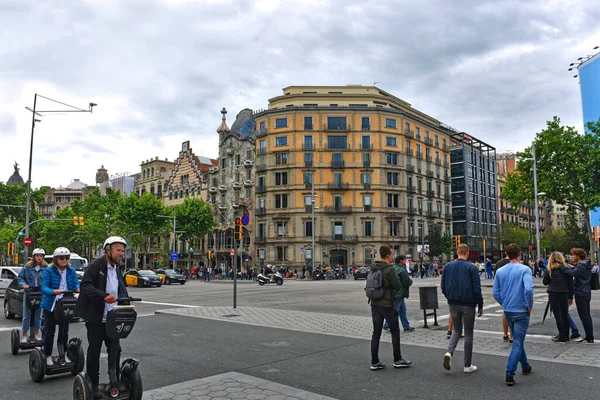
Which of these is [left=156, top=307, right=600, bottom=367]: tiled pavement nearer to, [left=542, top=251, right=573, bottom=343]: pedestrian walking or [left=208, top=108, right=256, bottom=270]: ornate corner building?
[left=542, top=251, right=573, bottom=343]: pedestrian walking

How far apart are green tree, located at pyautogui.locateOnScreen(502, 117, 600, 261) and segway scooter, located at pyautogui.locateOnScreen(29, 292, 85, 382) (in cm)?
3747

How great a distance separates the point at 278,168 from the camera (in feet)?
201

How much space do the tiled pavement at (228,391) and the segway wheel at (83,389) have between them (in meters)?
0.95

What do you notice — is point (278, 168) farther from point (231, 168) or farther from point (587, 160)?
point (587, 160)

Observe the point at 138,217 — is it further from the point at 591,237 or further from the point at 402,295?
the point at 402,295

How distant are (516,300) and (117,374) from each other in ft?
16.8

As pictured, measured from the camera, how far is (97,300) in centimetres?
498

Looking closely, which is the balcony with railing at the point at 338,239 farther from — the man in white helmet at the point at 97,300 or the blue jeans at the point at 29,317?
the man in white helmet at the point at 97,300

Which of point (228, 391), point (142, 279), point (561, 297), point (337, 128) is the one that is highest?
point (337, 128)

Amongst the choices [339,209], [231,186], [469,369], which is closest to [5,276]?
[469,369]

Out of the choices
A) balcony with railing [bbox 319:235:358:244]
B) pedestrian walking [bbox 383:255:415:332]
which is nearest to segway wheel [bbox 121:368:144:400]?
pedestrian walking [bbox 383:255:415:332]

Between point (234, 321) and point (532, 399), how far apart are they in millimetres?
8367

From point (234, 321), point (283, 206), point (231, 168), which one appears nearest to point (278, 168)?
point (283, 206)

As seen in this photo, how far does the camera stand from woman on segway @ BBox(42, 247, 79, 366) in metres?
6.67
